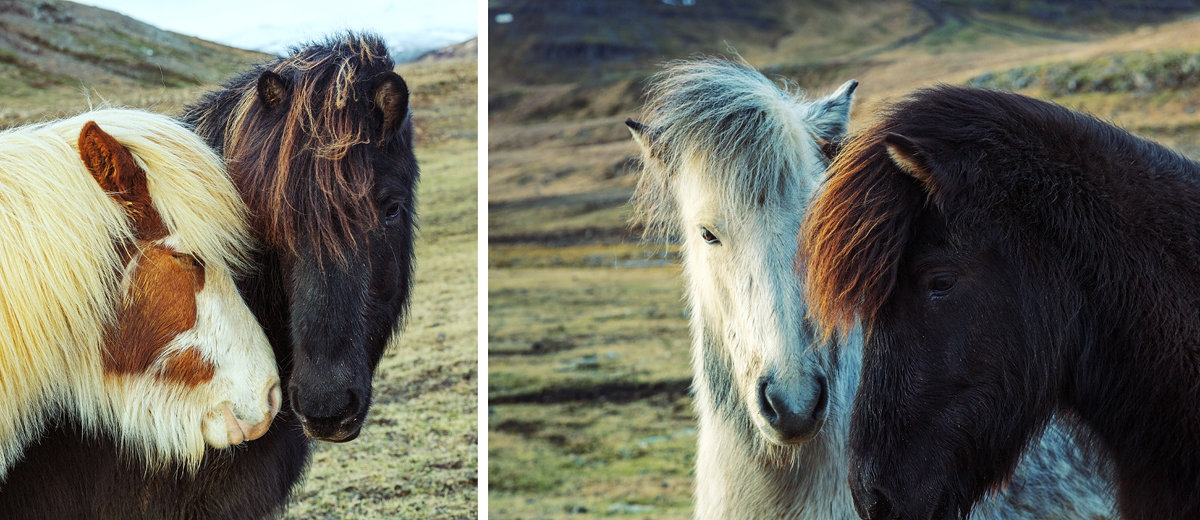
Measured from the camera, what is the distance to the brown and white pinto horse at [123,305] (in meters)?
2.61

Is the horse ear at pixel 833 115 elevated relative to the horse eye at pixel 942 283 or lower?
elevated

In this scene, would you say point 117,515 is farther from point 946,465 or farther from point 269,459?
point 946,465

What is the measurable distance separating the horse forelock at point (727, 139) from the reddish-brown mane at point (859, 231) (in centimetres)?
69

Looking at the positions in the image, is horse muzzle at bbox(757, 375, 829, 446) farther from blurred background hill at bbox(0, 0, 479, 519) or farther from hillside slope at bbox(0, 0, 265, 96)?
hillside slope at bbox(0, 0, 265, 96)

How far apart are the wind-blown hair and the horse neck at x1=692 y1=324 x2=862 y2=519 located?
0.62 metres

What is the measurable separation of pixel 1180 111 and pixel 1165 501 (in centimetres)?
4238

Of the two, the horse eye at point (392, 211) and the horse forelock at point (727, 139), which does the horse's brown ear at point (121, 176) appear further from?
the horse forelock at point (727, 139)

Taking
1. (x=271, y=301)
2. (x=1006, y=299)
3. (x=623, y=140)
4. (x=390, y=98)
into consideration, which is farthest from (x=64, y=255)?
(x=623, y=140)

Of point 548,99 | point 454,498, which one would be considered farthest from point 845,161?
point 548,99

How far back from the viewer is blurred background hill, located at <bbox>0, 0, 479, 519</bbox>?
5.87 m

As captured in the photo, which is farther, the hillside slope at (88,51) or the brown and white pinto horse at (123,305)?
the hillside slope at (88,51)

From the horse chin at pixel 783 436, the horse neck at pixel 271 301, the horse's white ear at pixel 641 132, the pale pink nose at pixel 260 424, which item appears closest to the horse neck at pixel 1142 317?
the horse chin at pixel 783 436

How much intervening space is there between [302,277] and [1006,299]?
86.1 inches

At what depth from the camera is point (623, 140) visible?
61.3 metres
